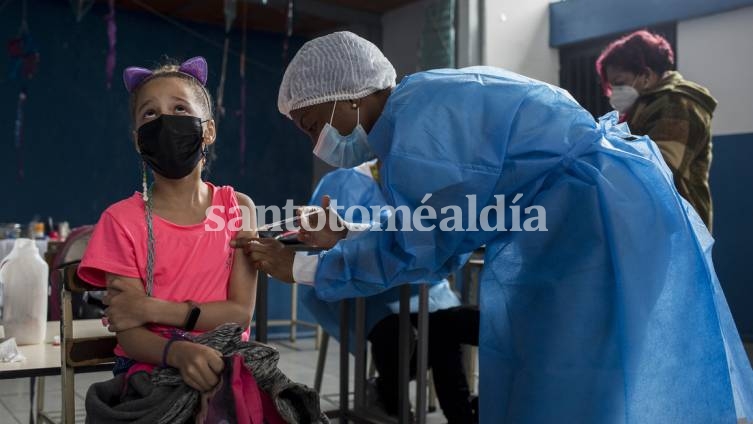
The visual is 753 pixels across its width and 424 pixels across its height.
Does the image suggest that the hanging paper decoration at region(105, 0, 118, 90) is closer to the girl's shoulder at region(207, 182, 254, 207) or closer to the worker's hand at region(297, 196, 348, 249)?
the worker's hand at region(297, 196, 348, 249)

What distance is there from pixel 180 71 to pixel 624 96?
5.78ft

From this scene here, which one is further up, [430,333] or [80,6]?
[80,6]

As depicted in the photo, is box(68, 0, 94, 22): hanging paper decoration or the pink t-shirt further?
box(68, 0, 94, 22): hanging paper decoration

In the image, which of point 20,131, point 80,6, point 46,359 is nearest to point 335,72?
point 46,359

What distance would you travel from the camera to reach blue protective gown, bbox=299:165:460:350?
266 cm

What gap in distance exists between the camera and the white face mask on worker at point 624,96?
8.87 ft

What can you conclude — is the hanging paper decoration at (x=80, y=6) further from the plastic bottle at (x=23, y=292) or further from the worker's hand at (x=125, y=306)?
the worker's hand at (x=125, y=306)

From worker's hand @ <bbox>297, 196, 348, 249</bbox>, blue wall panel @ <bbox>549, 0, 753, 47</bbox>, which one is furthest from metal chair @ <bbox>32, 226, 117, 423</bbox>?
blue wall panel @ <bbox>549, 0, 753, 47</bbox>

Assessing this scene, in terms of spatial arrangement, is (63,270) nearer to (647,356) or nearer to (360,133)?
(360,133)

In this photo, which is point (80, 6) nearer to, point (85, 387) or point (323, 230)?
point (85, 387)

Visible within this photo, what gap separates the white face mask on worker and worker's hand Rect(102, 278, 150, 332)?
6.40 feet

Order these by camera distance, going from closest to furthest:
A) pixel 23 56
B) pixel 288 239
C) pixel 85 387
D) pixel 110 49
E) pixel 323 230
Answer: pixel 323 230
pixel 288 239
pixel 85 387
pixel 23 56
pixel 110 49

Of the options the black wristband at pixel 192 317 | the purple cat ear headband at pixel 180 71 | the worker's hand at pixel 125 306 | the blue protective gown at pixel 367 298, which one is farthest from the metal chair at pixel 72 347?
the blue protective gown at pixel 367 298

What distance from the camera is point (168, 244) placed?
144cm
